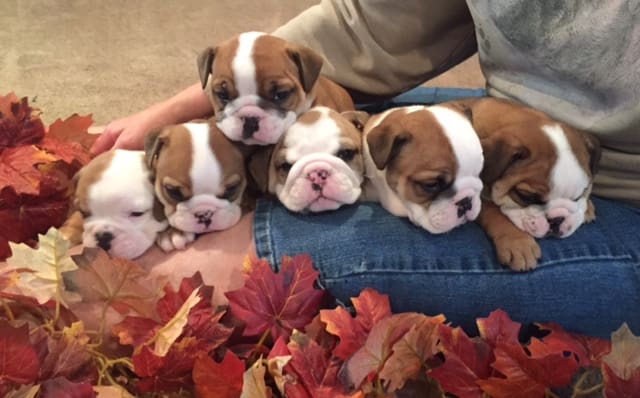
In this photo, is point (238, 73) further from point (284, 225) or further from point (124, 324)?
point (124, 324)

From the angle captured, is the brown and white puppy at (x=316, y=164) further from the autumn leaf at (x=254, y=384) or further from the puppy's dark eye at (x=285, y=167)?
the autumn leaf at (x=254, y=384)

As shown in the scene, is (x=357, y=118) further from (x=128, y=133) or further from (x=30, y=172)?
(x=30, y=172)

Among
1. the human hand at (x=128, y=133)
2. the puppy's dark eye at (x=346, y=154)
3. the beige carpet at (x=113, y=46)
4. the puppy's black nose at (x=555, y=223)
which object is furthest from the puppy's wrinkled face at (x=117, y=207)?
the beige carpet at (x=113, y=46)

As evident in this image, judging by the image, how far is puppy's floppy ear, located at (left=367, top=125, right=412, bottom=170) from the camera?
90 centimetres

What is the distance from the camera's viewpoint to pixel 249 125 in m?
0.94

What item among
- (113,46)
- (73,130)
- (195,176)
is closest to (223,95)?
(195,176)

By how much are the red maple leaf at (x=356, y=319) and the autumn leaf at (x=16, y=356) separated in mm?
299

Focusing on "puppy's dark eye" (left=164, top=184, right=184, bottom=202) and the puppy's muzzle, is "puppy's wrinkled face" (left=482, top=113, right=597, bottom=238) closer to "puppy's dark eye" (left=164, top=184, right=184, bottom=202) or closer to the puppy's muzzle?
the puppy's muzzle

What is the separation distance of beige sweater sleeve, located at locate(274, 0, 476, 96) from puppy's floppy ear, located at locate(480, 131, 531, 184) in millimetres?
259

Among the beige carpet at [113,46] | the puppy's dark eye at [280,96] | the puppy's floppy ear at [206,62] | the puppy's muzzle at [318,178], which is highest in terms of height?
the puppy's floppy ear at [206,62]

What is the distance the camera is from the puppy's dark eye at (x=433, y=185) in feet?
2.95

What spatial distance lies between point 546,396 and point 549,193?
0.26 metres

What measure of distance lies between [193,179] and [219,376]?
255 mm

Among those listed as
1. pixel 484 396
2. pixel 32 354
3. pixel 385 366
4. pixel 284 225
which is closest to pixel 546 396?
pixel 484 396
